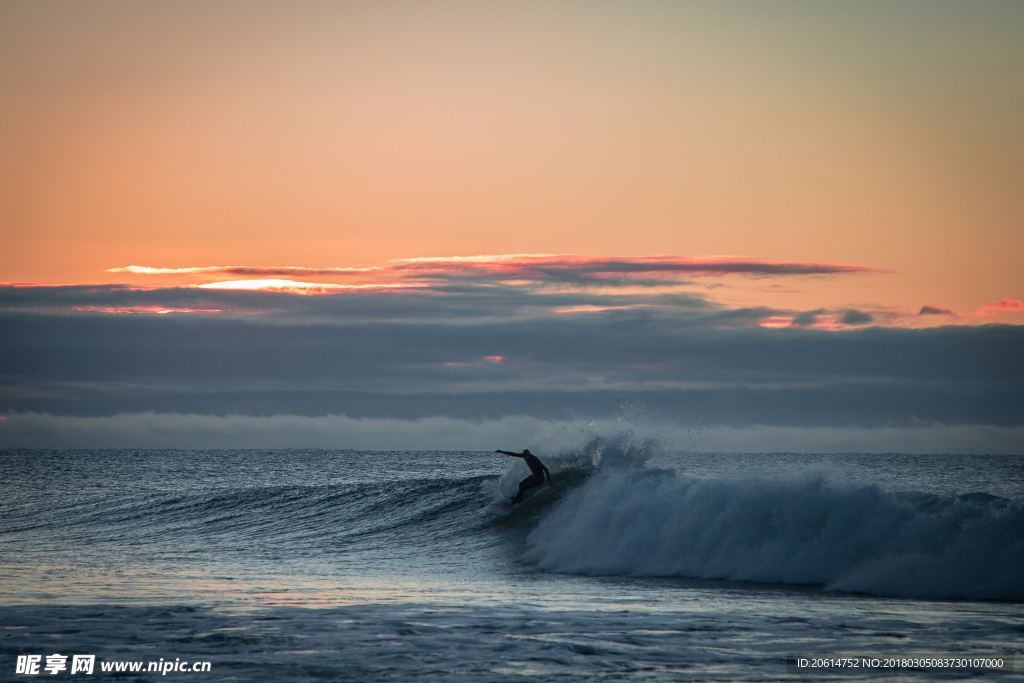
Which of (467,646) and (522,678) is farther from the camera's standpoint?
(467,646)

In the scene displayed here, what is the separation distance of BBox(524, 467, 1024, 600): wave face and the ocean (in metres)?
0.05

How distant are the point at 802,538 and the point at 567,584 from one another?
179 inches

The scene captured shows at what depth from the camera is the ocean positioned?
1123cm

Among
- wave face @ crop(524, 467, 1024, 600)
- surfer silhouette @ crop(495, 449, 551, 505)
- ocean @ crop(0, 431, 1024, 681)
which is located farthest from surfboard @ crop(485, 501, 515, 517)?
wave face @ crop(524, 467, 1024, 600)

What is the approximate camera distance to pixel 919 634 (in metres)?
12.5

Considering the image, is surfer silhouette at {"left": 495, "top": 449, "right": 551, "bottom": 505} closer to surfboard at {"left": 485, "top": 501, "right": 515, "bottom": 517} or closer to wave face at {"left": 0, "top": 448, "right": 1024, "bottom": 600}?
surfboard at {"left": 485, "top": 501, "right": 515, "bottom": 517}

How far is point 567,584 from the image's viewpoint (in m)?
17.4

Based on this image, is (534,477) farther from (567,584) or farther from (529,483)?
(567,584)

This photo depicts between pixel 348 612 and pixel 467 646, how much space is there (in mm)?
2887

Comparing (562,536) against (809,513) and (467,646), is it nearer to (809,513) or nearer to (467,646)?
(809,513)

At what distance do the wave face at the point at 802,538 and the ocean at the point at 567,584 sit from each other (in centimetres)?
5

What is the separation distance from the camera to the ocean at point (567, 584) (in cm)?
1123

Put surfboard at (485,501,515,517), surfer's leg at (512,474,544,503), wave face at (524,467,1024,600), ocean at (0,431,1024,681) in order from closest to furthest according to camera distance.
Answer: ocean at (0,431,1024,681)
wave face at (524,467,1024,600)
surfboard at (485,501,515,517)
surfer's leg at (512,474,544,503)

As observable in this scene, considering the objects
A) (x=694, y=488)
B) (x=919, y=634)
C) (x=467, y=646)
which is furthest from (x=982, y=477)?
(x=467, y=646)
